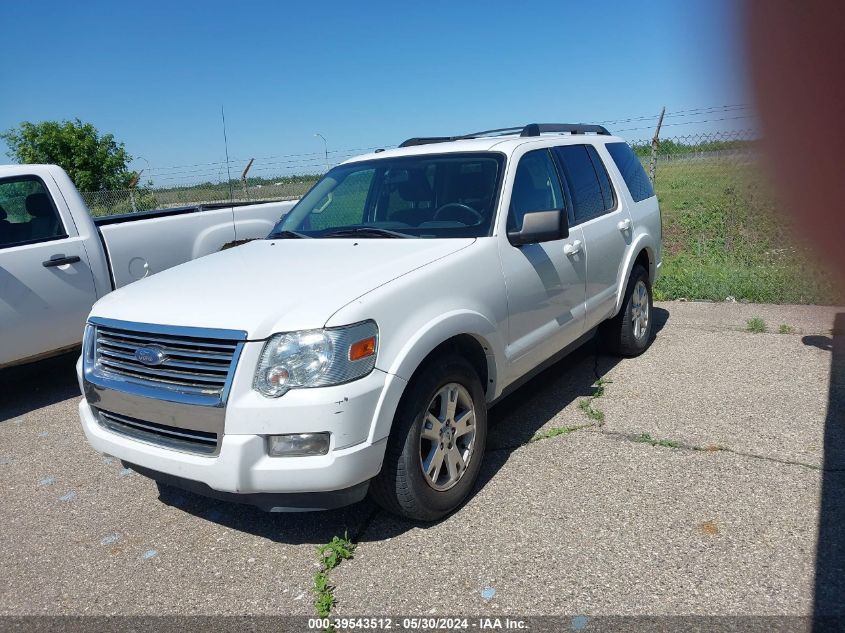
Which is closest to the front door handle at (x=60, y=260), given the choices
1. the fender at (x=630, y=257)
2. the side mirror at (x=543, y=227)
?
the side mirror at (x=543, y=227)

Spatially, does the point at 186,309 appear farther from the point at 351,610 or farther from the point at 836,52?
the point at 836,52

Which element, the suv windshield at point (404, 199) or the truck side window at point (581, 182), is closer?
the suv windshield at point (404, 199)

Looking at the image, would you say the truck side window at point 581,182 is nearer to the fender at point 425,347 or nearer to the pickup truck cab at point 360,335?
the pickup truck cab at point 360,335

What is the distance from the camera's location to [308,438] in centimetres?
286

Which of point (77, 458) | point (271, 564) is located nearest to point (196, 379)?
point (271, 564)

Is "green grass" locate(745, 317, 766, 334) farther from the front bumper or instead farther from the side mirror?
the front bumper

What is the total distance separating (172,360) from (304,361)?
650 mm

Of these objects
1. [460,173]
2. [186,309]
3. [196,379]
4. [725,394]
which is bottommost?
[725,394]

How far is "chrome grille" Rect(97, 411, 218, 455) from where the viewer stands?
2984 millimetres

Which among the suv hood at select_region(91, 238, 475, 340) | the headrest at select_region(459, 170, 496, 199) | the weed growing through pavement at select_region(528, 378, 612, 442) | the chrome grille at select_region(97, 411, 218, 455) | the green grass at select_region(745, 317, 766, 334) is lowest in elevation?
the green grass at select_region(745, 317, 766, 334)

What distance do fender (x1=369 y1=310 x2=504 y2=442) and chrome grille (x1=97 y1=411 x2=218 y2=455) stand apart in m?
0.72

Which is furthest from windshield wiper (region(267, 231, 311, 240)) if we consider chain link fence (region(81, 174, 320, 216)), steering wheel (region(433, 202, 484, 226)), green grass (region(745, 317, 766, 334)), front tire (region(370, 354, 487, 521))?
chain link fence (region(81, 174, 320, 216))

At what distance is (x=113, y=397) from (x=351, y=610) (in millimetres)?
1491

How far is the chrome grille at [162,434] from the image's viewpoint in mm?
2984
